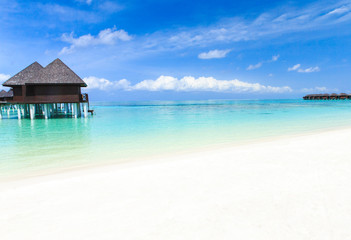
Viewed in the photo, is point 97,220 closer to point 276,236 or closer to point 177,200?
point 177,200

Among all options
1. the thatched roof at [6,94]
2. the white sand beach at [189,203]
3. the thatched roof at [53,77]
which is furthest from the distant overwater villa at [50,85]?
the white sand beach at [189,203]

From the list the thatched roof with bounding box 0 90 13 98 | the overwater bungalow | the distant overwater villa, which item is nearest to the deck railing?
the distant overwater villa

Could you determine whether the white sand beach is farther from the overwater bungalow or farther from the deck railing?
the overwater bungalow

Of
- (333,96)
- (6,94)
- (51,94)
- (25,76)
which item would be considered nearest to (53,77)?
(51,94)

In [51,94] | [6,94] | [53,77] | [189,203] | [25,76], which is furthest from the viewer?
[6,94]

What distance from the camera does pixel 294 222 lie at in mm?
2357

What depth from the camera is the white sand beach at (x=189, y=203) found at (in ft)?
7.45

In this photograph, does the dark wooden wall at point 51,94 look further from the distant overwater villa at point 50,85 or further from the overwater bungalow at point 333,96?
the overwater bungalow at point 333,96

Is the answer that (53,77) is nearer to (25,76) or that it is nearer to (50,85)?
(50,85)

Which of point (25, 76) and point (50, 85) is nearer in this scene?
Result: point (50, 85)

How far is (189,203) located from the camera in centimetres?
288

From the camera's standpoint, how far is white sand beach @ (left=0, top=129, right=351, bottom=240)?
227 cm

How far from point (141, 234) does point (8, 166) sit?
16.9 feet

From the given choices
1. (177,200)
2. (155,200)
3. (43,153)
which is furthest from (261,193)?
(43,153)
